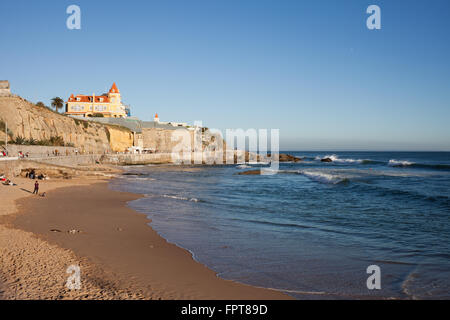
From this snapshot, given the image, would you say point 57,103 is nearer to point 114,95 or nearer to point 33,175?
point 114,95

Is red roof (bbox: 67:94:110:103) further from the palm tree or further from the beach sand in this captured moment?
the beach sand

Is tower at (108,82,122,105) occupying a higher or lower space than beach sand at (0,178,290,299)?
higher

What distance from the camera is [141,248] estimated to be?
382 inches

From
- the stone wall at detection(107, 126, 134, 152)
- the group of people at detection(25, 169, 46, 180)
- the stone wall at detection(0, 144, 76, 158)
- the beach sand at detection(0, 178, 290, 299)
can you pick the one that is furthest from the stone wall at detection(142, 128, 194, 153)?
the beach sand at detection(0, 178, 290, 299)

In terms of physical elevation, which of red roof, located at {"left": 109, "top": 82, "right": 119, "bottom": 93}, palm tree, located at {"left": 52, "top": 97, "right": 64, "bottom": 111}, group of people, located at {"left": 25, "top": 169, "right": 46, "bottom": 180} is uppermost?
red roof, located at {"left": 109, "top": 82, "right": 119, "bottom": 93}

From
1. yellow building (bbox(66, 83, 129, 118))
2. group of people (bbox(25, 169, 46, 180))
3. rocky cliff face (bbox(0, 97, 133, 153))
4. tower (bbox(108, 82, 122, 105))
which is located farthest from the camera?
tower (bbox(108, 82, 122, 105))

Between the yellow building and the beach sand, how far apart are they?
7566 centimetres

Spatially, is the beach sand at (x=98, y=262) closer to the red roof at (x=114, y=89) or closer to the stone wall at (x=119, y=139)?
the stone wall at (x=119, y=139)

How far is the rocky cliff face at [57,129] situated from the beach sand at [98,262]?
35.6m

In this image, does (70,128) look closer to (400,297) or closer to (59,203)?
(59,203)

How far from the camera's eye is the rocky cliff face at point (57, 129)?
44.3 m

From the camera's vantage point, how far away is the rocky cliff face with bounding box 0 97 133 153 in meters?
44.3

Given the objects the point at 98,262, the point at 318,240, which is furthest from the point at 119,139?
the point at 98,262

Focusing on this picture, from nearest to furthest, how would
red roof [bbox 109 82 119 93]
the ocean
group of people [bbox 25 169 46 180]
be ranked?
1. the ocean
2. group of people [bbox 25 169 46 180]
3. red roof [bbox 109 82 119 93]
